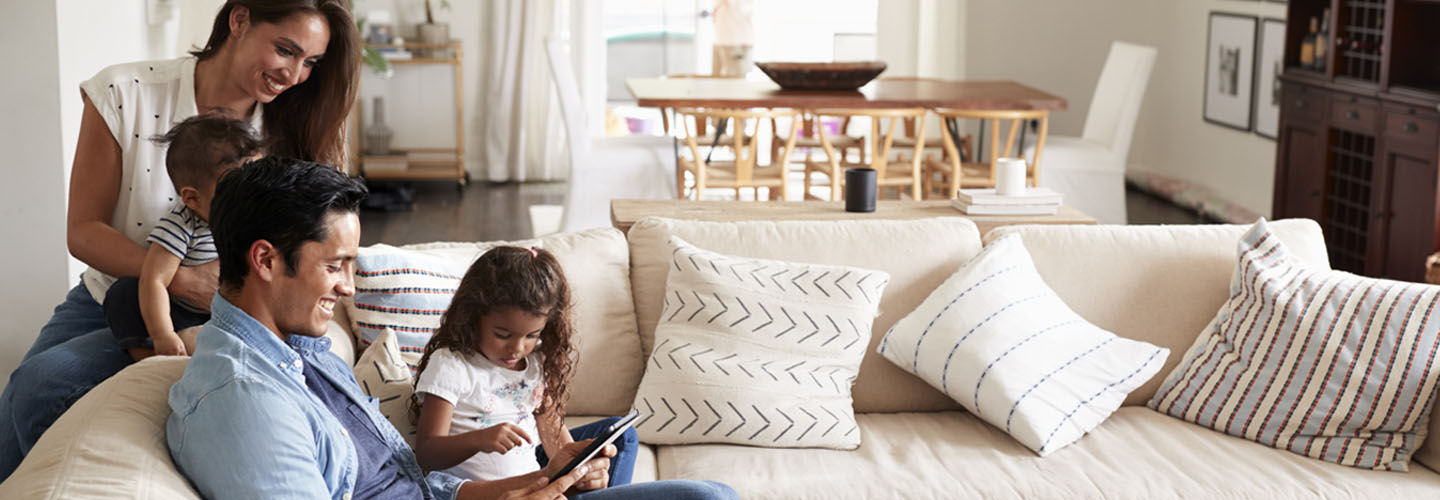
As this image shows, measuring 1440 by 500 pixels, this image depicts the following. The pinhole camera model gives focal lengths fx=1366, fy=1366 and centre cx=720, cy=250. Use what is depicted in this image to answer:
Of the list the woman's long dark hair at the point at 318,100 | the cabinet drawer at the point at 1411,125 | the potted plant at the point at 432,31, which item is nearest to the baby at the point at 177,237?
the woman's long dark hair at the point at 318,100

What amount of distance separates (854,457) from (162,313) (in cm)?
124

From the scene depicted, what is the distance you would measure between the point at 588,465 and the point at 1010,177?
1.87 meters

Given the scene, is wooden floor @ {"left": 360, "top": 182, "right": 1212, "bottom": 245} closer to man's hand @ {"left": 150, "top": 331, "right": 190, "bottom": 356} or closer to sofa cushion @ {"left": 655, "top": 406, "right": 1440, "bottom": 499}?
sofa cushion @ {"left": 655, "top": 406, "right": 1440, "bottom": 499}

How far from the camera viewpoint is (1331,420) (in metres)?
2.58

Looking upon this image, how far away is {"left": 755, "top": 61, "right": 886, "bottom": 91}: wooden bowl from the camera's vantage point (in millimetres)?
A: 6070

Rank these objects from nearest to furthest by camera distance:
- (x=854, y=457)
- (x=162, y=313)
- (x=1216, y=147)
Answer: (x=162, y=313) < (x=854, y=457) < (x=1216, y=147)

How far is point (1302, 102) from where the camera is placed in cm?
582

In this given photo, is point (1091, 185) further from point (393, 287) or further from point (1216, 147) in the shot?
point (393, 287)

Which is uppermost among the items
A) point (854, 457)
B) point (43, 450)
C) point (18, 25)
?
point (18, 25)

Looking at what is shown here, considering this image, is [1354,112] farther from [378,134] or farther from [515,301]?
[378,134]

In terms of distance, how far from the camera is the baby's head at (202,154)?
6.69 feet

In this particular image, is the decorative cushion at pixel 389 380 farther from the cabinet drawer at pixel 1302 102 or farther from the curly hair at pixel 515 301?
the cabinet drawer at pixel 1302 102

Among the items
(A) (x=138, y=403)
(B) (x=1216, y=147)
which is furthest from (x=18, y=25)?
(B) (x=1216, y=147)

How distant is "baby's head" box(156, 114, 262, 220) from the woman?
5.3 inches
